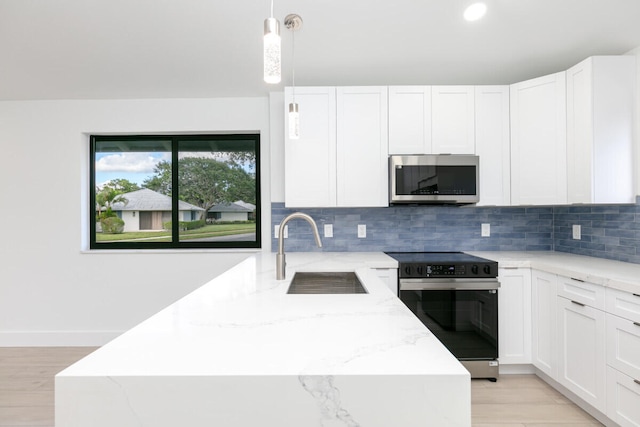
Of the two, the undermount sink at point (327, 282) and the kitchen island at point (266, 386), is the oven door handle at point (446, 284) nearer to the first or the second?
the undermount sink at point (327, 282)

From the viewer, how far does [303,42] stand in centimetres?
228

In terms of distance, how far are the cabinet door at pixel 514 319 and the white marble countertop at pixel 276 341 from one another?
1667 millimetres

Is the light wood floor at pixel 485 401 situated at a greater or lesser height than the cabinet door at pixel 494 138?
lesser

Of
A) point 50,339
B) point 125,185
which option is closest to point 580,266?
point 125,185

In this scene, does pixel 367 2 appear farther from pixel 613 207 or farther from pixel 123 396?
pixel 613 207

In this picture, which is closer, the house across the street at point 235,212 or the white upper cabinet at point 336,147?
the white upper cabinet at point 336,147

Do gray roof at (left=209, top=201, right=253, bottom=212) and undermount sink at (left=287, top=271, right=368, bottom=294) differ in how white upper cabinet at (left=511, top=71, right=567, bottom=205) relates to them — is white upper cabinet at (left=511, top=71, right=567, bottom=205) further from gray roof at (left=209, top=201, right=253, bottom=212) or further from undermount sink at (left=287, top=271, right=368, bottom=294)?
gray roof at (left=209, top=201, right=253, bottom=212)

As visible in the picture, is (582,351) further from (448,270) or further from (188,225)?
(188,225)

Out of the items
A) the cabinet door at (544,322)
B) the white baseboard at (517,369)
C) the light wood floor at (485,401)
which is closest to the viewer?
the light wood floor at (485,401)

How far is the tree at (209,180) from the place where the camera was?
11.5 feet

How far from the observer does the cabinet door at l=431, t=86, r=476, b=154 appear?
2.78 meters

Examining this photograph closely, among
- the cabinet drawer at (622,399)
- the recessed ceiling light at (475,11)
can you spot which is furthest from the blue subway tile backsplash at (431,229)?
the recessed ceiling light at (475,11)

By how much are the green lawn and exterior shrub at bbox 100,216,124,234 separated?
0.04 meters

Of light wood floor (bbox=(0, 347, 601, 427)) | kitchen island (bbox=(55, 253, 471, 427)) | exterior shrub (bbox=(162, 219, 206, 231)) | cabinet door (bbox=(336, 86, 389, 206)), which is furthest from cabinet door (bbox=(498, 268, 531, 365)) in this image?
exterior shrub (bbox=(162, 219, 206, 231))
